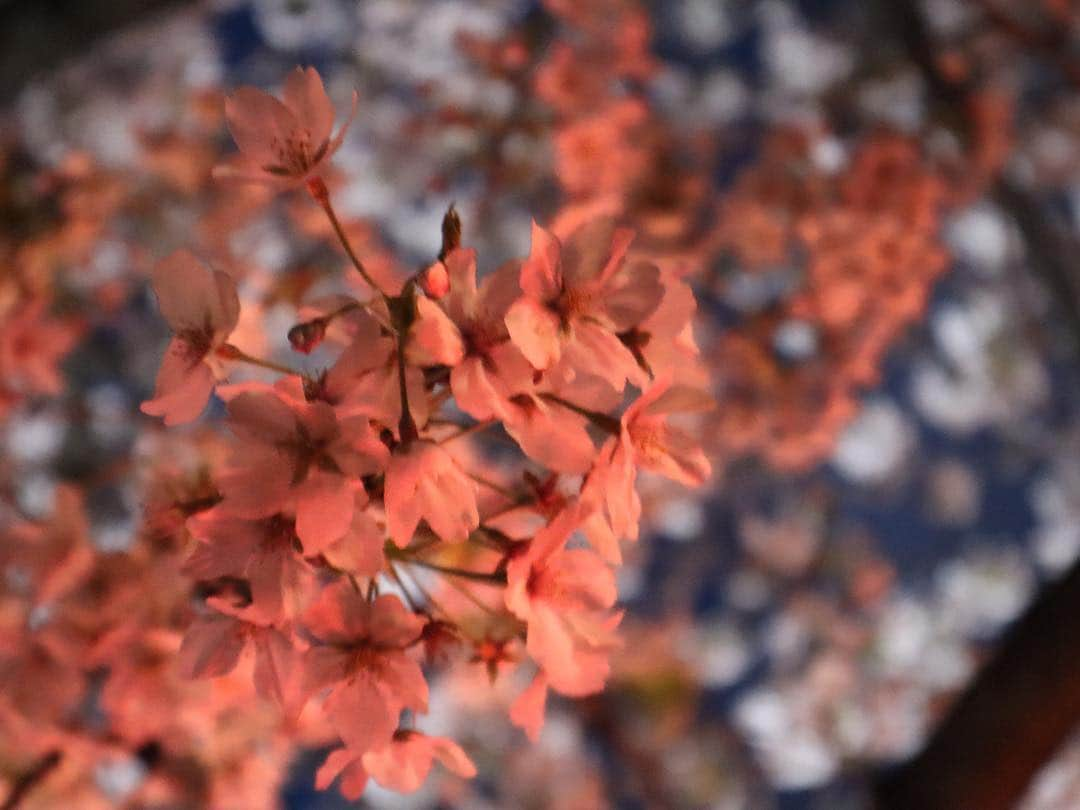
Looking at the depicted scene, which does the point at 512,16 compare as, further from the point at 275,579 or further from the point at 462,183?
the point at 275,579

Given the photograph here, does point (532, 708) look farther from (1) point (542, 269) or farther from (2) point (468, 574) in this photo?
(1) point (542, 269)

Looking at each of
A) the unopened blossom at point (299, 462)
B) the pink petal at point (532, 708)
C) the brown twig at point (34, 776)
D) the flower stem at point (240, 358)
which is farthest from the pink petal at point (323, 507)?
the brown twig at point (34, 776)

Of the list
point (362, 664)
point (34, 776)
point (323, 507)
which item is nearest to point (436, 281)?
point (323, 507)

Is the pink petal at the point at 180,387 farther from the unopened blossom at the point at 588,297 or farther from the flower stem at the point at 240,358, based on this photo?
the unopened blossom at the point at 588,297

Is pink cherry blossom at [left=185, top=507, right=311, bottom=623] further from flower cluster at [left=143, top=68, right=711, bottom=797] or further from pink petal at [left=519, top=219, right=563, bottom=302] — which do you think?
pink petal at [left=519, top=219, right=563, bottom=302]

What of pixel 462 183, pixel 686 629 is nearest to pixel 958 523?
pixel 686 629
